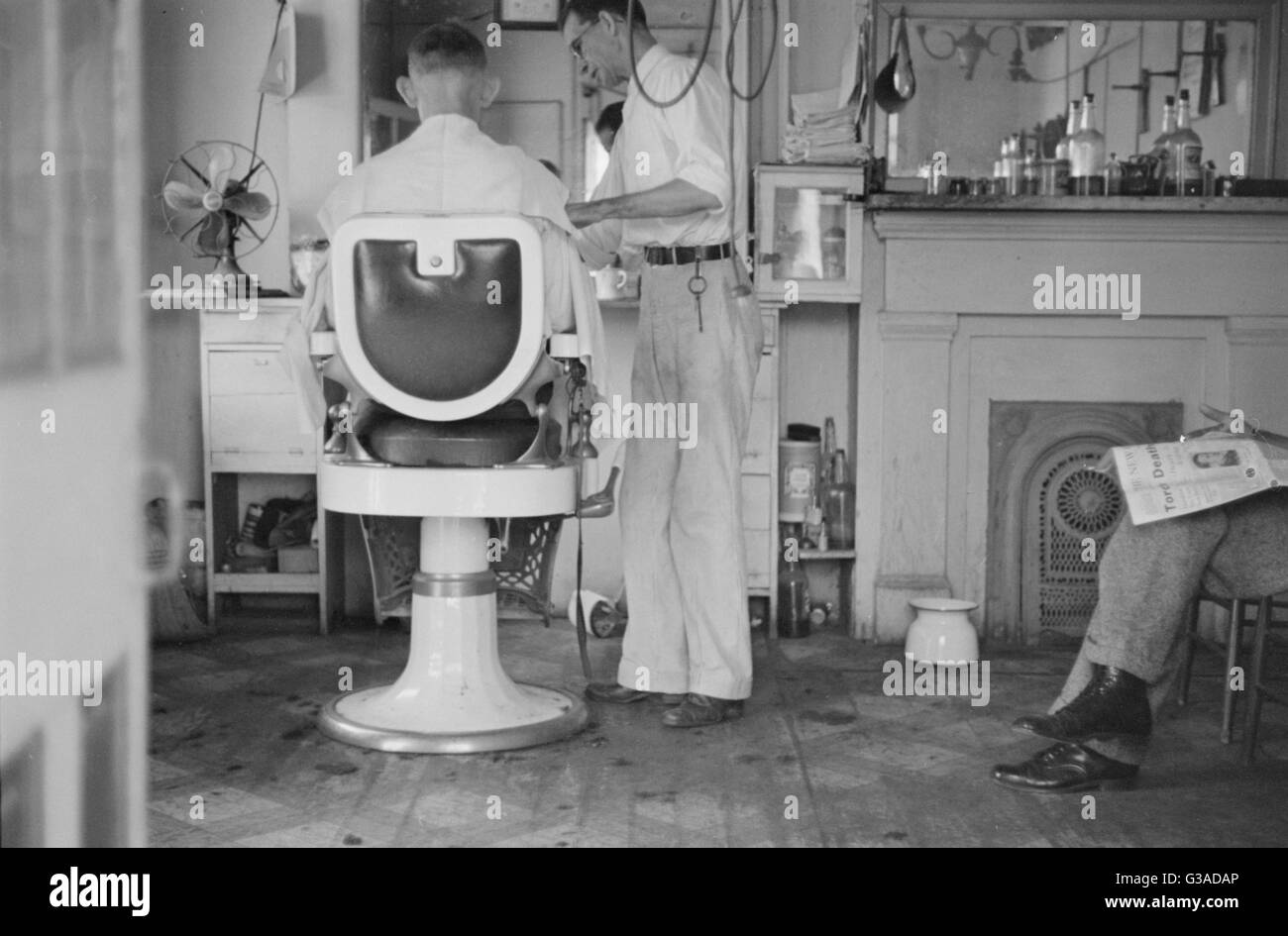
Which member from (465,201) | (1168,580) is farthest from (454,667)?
(1168,580)

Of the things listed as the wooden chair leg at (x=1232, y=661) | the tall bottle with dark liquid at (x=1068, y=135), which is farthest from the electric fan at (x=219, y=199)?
the wooden chair leg at (x=1232, y=661)

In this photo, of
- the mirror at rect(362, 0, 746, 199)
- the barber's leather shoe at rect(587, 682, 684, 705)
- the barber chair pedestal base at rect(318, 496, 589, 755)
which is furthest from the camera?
the mirror at rect(362, 0, 746, 199)

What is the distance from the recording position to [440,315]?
264 centimetres

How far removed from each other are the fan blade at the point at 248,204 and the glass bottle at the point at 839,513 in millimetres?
1899

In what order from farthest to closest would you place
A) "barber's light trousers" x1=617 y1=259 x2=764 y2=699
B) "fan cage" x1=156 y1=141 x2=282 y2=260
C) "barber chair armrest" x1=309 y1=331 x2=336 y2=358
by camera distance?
"fan cage" x1=156 y1=141 x2=282 y2=260
"barber's light trousers" x1=617 y1=259 x2=764 y2=699
"barber chair armrest" x1=309 y1=331 x2=336 y2=358

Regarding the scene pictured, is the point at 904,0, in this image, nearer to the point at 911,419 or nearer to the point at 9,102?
the point at 911,419

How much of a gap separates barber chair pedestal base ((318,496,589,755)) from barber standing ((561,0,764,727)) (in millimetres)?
364

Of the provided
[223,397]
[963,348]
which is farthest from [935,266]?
[223,397]

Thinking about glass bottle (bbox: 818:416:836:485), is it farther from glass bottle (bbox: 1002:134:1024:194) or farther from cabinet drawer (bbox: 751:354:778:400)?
glass bottle (bbox: 1002:134:1024:194)

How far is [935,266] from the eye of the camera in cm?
402

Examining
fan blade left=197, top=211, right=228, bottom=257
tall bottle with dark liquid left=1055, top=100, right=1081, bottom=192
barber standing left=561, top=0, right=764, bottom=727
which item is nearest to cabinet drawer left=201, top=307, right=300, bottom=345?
fan blade left=197, top=211, right=228, bottom=257

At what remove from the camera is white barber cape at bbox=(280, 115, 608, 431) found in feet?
9.26

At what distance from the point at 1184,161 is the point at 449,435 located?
255cm
